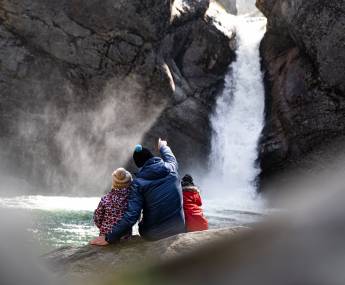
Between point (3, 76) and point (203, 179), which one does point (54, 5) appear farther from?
point (203, 179)

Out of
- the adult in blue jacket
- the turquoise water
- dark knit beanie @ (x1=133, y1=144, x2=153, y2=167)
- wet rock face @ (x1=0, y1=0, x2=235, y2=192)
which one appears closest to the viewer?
the adult in blue jacket

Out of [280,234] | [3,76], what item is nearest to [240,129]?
[3,76]

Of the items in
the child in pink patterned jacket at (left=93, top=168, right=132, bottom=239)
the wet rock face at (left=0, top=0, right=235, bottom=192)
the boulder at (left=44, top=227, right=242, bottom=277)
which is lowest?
the boulder at (left=44, top=227, right=242, bottom=277)

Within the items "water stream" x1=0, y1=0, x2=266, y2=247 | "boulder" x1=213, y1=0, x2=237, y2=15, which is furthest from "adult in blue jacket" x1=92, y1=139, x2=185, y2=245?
"boulder" x1=213, y1=0, x2=237, y2=15

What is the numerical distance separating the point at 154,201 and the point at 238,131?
33.0 meters

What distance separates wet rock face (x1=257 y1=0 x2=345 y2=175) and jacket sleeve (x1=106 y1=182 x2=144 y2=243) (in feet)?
98.6

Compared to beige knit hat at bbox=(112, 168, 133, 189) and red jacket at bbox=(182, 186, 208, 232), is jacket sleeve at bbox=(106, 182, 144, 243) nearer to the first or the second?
beige knit hat at bbox=(112, 168, 133, 189)

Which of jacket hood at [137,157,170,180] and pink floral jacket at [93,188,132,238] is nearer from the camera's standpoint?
jacket hood at [137,157,170,180]

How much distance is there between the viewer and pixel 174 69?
125 ft

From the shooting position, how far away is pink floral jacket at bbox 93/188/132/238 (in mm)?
7770

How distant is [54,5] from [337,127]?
897 inches

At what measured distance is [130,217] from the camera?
23.5ft

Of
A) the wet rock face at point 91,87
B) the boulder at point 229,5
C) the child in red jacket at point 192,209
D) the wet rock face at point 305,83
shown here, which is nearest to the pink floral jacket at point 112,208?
the child in red jacket at point 192,209

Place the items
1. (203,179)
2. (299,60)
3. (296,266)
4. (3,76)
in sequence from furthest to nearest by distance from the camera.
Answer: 1. (203,179)
2. (299,60)
3. (3,76)
4. (296,266)
